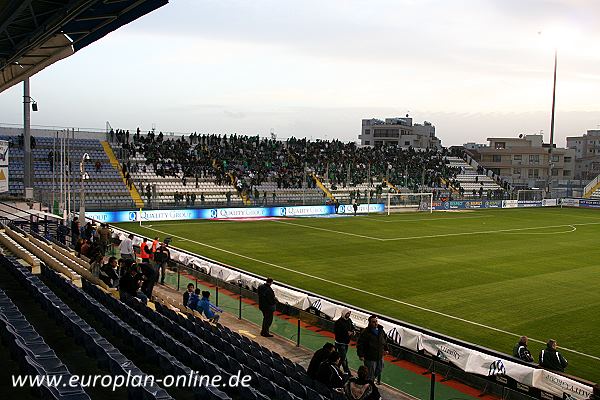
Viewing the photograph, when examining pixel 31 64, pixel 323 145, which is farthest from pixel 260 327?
pixel 323 145

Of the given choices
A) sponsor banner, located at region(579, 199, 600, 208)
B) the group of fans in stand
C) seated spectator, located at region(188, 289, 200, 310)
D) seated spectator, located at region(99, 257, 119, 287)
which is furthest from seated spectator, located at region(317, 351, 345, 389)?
sponsor banner, located at region(579, 199, 600, 208)

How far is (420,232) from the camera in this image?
41.1 m

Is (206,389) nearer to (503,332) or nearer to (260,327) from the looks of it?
(260,327)

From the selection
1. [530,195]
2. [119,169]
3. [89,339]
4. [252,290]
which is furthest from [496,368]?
[530,195]

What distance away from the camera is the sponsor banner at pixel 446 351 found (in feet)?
42.3

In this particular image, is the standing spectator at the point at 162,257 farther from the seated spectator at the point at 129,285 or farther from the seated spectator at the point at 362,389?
the seated spectator at the point at 362,389

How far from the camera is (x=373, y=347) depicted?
12.2m

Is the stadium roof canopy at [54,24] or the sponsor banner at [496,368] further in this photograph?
the stadium roof canopy at [54,24]

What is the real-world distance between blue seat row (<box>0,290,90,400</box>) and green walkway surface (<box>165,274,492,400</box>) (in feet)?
23.9

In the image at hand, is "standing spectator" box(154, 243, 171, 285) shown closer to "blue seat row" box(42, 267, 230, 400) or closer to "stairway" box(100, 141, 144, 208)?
"blue seat row" box(42, 267, 230, 400)

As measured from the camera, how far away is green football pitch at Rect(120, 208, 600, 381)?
702 inches

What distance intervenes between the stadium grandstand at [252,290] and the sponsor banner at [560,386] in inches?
1.3

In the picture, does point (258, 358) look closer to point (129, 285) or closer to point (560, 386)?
point (129, 285)

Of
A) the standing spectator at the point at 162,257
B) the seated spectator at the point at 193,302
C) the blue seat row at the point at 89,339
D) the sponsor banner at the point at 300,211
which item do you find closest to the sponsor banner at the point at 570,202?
Answer: the sponsor banner at the point at 300,211
